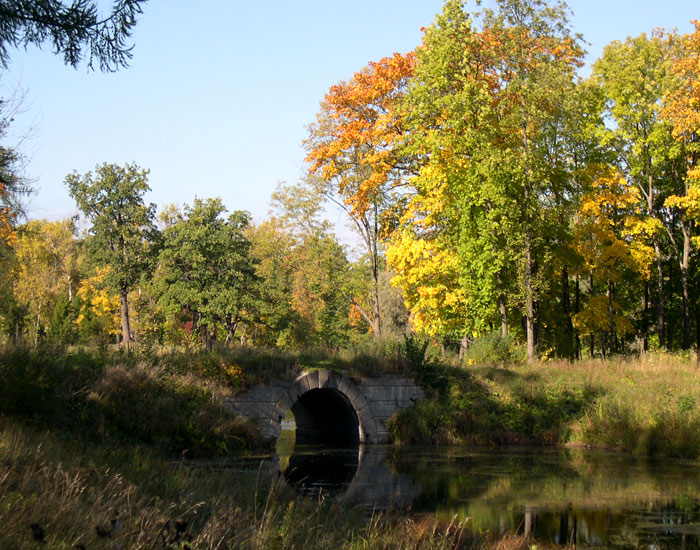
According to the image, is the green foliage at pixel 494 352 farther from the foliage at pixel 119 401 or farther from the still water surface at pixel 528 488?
the foliage at pixel 119 401

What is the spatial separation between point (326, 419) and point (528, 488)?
13.1 metres

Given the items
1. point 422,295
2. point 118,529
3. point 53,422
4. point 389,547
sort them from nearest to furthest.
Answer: point 118,529
point 389,547
point 53,422
point 422,295

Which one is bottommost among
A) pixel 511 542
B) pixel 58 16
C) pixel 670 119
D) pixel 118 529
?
pixel 511 542

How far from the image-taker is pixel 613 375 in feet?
82.0

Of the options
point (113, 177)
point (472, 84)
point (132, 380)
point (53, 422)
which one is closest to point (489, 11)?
point (472, 84)

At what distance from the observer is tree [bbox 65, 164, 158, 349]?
162 feet

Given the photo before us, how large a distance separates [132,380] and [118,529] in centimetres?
1232

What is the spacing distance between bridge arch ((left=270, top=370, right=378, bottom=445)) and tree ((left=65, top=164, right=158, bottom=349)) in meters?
22.4

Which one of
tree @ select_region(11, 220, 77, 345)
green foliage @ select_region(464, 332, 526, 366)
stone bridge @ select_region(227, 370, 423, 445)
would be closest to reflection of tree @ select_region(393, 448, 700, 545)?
stone bridge @ select_region(227, 370, 423, 445)

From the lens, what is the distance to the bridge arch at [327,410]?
74.2 ft

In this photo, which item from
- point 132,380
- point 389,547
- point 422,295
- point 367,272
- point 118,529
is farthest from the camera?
point 367,272

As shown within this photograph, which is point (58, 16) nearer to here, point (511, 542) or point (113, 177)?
point (511, 542)

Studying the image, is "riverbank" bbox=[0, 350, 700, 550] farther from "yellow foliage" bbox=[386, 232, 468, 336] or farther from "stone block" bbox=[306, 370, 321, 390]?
"yellow foliage" bbox=[386, 232, 468, 336]

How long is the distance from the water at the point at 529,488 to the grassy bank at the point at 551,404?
1.26 metres
